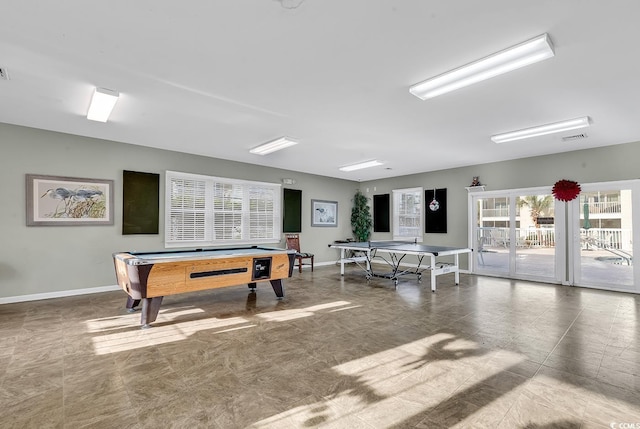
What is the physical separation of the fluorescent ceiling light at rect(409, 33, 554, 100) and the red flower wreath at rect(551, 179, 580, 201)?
474 cm

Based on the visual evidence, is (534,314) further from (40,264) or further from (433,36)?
(40,264)

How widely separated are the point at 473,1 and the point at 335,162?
18.1 ft

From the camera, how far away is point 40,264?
16.4ft

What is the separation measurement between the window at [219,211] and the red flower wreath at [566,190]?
252 inches

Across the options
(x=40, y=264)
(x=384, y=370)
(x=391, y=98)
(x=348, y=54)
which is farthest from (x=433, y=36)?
(x=40, y=264)

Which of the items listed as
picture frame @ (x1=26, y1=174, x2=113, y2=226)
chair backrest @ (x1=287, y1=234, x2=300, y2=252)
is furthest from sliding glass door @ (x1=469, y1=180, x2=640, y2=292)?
picture frame @ (x1=26, y1=174, x2=113, y2=226)

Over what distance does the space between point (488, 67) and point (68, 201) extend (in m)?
6.53

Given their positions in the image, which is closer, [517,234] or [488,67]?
[488,67]

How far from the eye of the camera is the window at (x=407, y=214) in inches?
356

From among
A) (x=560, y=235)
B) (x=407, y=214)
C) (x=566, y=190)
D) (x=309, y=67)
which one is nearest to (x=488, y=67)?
(x=309, y=67)

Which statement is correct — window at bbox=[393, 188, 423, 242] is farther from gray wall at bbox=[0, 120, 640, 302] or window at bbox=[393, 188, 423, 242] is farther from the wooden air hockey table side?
the wooden air hockey table side

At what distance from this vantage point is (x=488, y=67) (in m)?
2.90

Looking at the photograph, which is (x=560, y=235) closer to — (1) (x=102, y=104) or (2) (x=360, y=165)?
(2) (x=360, y=165)

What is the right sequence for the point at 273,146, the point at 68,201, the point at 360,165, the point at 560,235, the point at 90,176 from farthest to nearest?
the point at 360,165 → the point at 560,235 → the point at 273,146 → the point at 90,176 → the point at 68,201
